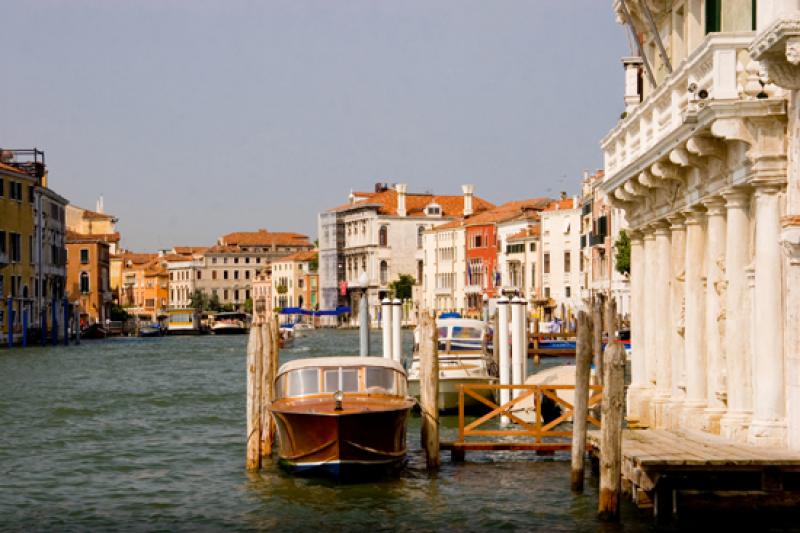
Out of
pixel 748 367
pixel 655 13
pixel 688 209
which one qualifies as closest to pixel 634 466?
pixel 748 367

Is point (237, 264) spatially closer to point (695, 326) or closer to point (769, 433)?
point (695, 326)

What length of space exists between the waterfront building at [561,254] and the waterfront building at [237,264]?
86.8m

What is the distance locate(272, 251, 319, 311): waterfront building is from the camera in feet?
496

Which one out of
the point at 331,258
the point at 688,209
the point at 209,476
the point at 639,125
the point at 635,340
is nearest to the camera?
the point at 688,209

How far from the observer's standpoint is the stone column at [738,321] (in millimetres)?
13633

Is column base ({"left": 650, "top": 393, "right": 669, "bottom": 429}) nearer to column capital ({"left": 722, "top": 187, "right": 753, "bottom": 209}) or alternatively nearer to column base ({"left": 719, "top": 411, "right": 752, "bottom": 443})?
column base ({"left": 719, "top": 411, "right": 752, "bottom": 443})

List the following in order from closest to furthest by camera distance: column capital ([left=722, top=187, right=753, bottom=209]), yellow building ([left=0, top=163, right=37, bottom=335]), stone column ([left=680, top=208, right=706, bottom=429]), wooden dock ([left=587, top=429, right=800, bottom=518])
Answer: wooden dock ([left=587, top=429, right=800, bottom=518]) < column capital ([left=722, top=187, right=753, bottom=209]) < stone column ([left=680, top=208, right=706, bottom=429]) < yellow building ([left=0, top=163, right=37, bottom=335])

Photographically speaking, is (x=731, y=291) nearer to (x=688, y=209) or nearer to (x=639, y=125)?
(x=688, y=209)

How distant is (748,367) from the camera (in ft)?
44.7

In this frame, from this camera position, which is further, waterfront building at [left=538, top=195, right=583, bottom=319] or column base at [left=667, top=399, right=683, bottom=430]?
waterfront building at [left=538, top=195, right=583, bottom=319]

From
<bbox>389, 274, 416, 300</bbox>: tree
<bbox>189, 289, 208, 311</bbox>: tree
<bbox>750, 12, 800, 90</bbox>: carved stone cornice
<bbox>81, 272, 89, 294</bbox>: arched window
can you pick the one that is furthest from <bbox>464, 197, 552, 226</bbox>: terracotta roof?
<bbox>750, 12, 800, 90</bbox>: carved stone cornice

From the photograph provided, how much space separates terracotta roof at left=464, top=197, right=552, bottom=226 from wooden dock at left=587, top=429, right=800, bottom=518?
8176 centimetres

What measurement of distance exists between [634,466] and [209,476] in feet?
23.6

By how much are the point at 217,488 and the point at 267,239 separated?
15826cm
